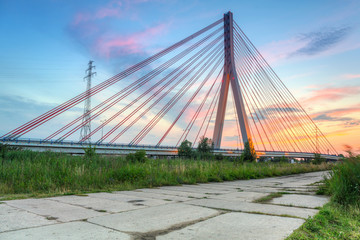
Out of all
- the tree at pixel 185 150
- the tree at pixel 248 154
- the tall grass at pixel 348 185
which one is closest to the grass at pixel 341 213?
the tall grass at pixel 348 185

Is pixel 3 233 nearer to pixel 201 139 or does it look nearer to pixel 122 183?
pixel 122 183

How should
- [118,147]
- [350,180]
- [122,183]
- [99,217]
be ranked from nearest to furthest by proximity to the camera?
1. [99,217]
2. [350,180]
3. [122,183]
4. [118,147]

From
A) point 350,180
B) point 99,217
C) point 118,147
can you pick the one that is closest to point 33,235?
point 99,217

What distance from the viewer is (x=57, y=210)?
3.30 meters

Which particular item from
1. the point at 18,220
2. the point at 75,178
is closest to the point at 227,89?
the point at 75,178

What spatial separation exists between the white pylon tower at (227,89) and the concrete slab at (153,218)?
22894 mm

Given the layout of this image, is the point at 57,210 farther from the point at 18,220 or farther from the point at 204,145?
the point at 204,145

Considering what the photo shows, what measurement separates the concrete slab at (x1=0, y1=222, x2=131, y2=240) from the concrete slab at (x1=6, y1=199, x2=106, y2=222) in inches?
14.9

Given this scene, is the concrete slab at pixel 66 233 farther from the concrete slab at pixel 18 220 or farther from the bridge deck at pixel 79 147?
the bridge deck at pixel 79 147

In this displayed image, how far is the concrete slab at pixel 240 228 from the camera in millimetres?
2244

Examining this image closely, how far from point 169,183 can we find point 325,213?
4.62m

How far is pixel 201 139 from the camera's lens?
4162 centimetres

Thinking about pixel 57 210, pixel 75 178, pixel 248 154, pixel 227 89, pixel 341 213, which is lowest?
pixel 341 213

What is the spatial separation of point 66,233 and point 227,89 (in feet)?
89.3
